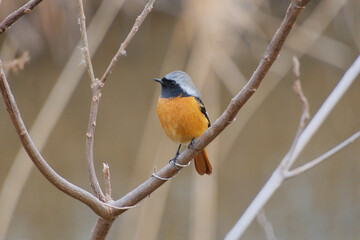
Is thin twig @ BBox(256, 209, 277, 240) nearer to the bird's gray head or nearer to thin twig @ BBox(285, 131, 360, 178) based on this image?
thin twig @ BBox(285, 131, 360, 178)

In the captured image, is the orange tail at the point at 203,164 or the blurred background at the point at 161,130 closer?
the orange tail at the point at 203,164

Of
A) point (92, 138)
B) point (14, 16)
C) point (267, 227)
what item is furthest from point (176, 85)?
point (14, 16)

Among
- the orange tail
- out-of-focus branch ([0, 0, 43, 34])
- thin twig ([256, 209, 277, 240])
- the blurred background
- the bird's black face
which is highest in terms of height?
out-of-focus branch ([0, 0, 43, 34])

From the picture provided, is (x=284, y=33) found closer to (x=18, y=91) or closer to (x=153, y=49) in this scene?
(x=153, y=49)

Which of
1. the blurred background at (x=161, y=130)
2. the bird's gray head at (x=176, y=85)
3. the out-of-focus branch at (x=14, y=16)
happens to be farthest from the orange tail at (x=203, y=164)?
the blurred background at (x=161, y=130)

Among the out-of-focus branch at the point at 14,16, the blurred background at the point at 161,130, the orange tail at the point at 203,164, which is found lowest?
the blurred background at the point at 161,130

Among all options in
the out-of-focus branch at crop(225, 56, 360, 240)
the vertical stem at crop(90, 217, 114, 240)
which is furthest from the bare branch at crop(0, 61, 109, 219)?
the out-of-focus branch at crop(225, 56, 360, 240)

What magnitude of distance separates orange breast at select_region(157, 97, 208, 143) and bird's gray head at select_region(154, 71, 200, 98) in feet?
0.10

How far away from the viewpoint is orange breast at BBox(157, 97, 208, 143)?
2.21m

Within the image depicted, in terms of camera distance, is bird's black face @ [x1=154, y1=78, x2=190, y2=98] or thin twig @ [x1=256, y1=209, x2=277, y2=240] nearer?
thin twig @ [x1=256, y1=209, x2=277, y2=240]

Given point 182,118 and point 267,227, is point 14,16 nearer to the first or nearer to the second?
point 182,118

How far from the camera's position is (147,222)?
365 cm

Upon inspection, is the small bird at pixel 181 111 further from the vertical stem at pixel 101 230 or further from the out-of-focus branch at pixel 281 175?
the vertical stem at pixel 101 230

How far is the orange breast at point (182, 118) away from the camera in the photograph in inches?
87.0
